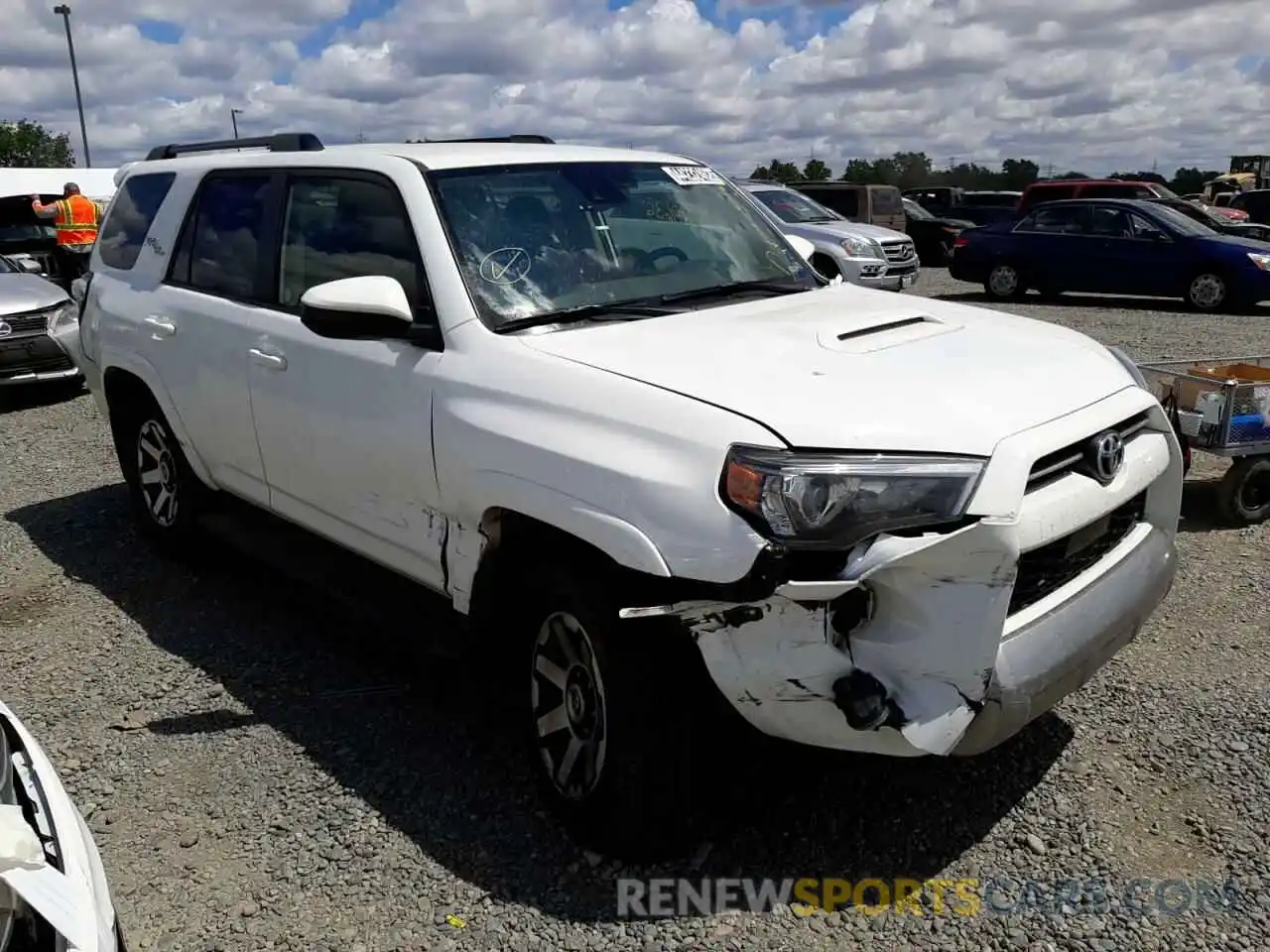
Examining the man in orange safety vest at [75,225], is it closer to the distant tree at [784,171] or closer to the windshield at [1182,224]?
the windshield at [1182,224]

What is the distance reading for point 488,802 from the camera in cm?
342

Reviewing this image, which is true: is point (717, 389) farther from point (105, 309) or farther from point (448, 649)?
point (105, 309)

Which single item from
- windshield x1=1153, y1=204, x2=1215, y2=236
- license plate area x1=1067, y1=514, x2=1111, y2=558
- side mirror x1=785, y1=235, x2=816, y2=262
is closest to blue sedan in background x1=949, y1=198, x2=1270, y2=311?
windshield x1=1153, y1=204, x2=1215, y2=236

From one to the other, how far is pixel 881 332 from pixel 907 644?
1141 millimetres

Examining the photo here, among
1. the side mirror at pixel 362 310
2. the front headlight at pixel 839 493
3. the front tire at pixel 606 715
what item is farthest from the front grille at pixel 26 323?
the front headlight at pixel 839 493

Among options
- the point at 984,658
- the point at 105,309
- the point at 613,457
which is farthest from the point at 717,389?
the point at 105,309

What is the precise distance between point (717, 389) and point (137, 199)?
394cm

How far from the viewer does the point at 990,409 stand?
2721 mm

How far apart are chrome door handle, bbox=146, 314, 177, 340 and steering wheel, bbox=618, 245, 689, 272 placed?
2.18 m

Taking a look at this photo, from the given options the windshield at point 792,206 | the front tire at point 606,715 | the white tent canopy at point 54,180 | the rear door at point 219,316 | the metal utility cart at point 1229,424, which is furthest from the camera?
the white tent canopy at point 54,180

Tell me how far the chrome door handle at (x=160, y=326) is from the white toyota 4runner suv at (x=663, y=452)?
0.76ft

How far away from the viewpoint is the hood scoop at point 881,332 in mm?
3133

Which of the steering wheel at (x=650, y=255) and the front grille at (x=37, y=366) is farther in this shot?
the front grille at (x=37, y=366)

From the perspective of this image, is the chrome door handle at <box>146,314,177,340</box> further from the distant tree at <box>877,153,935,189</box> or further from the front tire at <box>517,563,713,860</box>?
the distant tree at <box>877,153,935,189</box>
